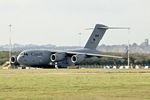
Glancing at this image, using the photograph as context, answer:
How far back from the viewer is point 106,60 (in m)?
136

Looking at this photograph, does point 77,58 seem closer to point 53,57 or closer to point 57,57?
point 57,57

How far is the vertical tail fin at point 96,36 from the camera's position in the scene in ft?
340

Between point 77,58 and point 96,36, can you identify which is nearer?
point 77,58

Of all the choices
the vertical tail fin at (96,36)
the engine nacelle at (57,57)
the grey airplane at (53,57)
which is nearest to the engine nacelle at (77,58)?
the grey airplane at (53,57)

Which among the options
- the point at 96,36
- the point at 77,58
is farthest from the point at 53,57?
the point at 96,36

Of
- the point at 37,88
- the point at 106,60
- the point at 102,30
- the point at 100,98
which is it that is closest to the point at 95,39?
the point at 102,30

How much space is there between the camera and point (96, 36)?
10512 cm

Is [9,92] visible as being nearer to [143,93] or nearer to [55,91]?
[55,91]

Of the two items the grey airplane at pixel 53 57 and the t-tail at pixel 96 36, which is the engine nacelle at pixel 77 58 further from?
the t-tail at pixel 96 36

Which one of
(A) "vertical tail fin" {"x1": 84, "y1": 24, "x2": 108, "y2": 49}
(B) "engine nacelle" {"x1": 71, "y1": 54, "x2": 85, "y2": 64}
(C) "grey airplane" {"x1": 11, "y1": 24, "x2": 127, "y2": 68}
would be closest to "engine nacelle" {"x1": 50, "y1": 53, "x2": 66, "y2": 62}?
(C) "grey airplane" {"x1": 11, "y1": 24, "x2": 127, "y2": 68}

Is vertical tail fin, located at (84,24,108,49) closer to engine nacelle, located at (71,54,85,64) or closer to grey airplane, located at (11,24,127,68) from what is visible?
grey airplane, located at (11,24,127,68)

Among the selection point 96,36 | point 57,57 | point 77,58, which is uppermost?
point 96,36

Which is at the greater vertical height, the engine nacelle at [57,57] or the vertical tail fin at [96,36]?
the vertical tail fin at [96,36]

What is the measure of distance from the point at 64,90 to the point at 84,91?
56.9 inches
